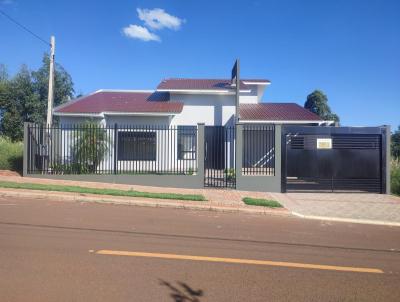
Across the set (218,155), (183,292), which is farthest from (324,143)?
(183,292)

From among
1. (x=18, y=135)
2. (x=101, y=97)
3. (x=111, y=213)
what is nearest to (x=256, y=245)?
(x=111, y=213)

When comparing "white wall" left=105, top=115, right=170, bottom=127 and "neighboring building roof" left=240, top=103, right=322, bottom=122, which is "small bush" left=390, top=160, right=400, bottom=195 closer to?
"neighboring building roof" left=240, top=103, right=322, bottom=122

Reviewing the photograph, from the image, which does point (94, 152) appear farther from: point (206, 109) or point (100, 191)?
point (206, 109)

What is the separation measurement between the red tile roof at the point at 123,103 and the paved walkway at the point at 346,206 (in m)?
9.05

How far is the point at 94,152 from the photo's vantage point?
15484 millimetres

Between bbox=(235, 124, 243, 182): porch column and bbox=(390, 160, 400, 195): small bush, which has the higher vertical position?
bbox=(235, 124, 243, 182): porch column

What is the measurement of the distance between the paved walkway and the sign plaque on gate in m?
1.74

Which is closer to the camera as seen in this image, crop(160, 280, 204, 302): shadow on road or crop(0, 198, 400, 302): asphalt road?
crop(160, 280, 204, 302): shadow on road

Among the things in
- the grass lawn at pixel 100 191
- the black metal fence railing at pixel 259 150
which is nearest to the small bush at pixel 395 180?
the black metal fence railing at pixel 259 150

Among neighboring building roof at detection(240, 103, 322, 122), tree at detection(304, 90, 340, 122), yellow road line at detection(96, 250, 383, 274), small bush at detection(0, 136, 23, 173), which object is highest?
tree at detection(304, 90, 340, 122)

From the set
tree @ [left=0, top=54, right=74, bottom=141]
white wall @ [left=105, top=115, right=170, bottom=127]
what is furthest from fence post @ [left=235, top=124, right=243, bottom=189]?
tree @ [left=0, top=54, right=74, bottom=141]

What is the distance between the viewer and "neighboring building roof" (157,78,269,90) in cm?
2217

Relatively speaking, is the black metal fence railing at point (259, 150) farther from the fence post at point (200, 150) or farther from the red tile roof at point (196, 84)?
the red tile roof at point (196, 84)

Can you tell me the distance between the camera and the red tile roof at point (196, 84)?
2221cm
